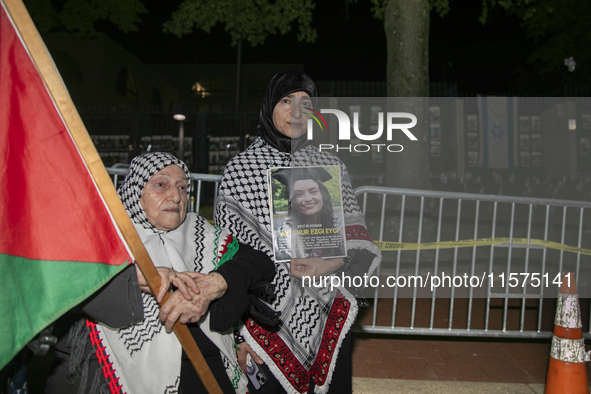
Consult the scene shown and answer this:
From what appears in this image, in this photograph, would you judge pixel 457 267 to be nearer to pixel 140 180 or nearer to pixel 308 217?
pixel 308 217

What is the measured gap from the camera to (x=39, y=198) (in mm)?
1383

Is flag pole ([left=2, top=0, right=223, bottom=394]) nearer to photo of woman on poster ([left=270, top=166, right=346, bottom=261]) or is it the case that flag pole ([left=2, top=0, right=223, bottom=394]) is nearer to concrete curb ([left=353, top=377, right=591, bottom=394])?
photo of woman on poster ([left=270, top=166, right=346, bottom=261])

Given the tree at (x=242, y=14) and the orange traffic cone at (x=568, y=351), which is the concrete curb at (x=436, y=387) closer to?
the orange traffic cone at (x=568, y=351)

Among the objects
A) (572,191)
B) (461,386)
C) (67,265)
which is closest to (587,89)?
(572,191)

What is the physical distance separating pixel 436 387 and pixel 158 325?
2.47 metres

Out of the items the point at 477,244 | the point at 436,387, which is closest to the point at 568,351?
the point at 436,387

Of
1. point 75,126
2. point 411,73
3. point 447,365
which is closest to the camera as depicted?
point 75,126

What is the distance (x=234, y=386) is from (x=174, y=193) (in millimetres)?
951

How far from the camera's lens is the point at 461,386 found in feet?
11.4

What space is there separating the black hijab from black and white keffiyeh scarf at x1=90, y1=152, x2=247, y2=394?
47 cm

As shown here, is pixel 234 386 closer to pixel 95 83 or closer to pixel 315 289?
pixel 315 289

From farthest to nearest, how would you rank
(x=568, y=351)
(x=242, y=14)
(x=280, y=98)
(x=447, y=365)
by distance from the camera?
1. (x=242, y=14)
2. (x=447, y=365)
3. (x=568, y=351)
4. (x=280, y=98)

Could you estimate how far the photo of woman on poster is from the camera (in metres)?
2.03

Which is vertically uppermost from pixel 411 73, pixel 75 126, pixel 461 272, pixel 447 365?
pixel 411 73
